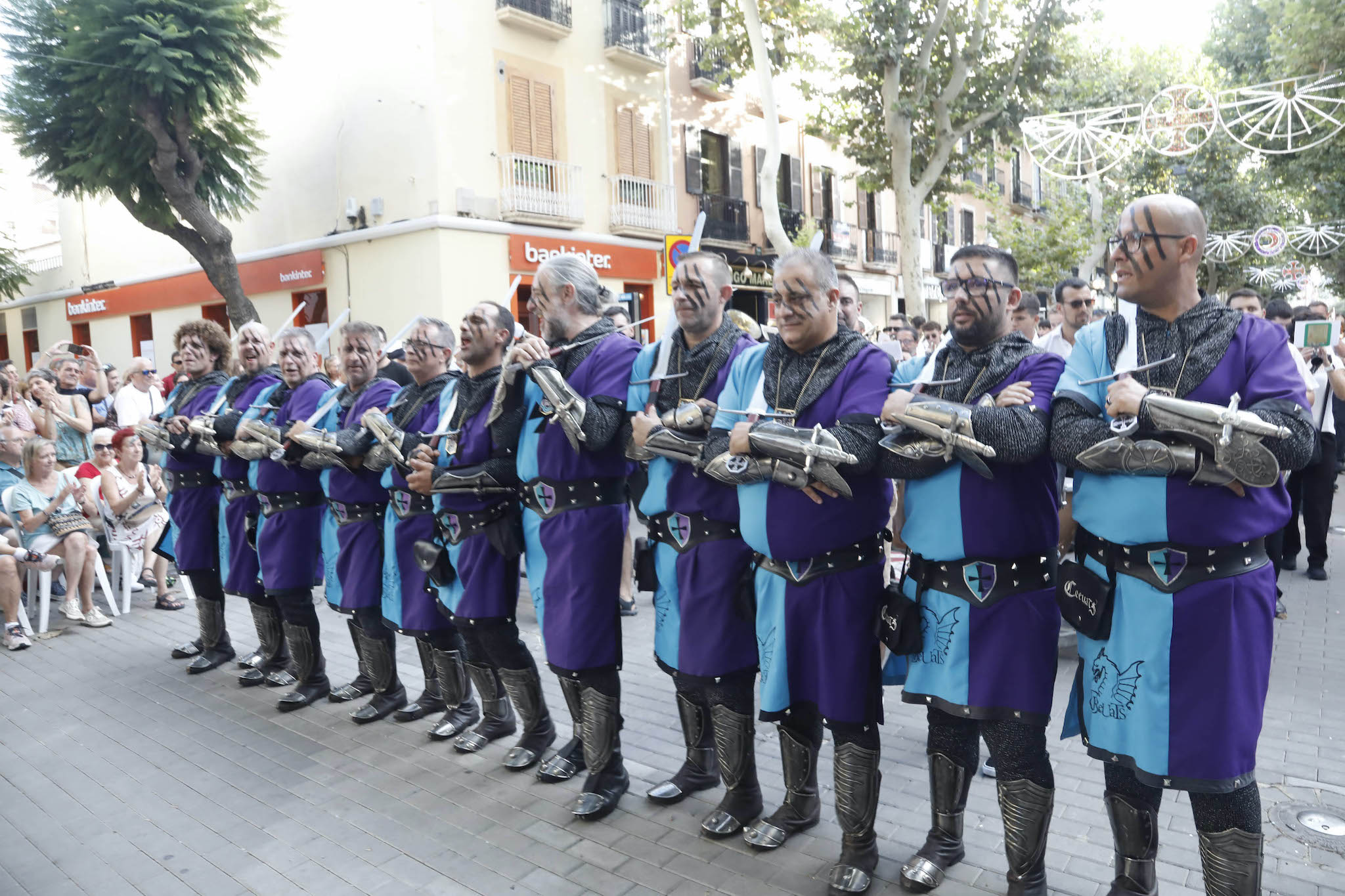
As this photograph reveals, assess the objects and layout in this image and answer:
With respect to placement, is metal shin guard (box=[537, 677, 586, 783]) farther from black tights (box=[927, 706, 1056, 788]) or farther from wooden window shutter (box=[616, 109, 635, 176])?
wooden window shutter (box=[616, 109, 635, 176])

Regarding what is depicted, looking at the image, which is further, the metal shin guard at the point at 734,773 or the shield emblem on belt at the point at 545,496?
the shield emblem on belt at the point at 545,496

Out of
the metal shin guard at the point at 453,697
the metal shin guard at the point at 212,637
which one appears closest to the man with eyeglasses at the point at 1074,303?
the metal shin guard at the point at 453,697

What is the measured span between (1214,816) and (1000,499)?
1.01 metres

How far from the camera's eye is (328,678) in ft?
19.2

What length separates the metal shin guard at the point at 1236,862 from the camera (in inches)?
103

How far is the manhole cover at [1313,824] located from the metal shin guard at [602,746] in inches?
98.4

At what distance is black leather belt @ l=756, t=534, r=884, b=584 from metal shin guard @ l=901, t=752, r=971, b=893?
0.67 metres

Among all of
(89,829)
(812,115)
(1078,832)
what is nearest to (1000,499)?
(1078,832)

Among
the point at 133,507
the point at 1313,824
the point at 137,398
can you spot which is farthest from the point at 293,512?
the point at 137,398

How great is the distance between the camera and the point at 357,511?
503 cm

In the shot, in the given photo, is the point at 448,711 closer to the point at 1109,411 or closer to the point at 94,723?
the point at 94,723

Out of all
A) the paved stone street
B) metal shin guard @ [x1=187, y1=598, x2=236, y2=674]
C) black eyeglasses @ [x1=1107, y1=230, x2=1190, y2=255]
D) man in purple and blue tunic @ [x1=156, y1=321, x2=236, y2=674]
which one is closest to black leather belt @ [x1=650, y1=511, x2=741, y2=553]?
the paved stone street

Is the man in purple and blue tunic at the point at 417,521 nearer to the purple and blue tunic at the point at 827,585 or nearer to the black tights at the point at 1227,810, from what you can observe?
the purple and blue tunic at the point at 827,585

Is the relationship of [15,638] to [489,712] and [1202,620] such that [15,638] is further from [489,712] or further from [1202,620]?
[1202,620]
